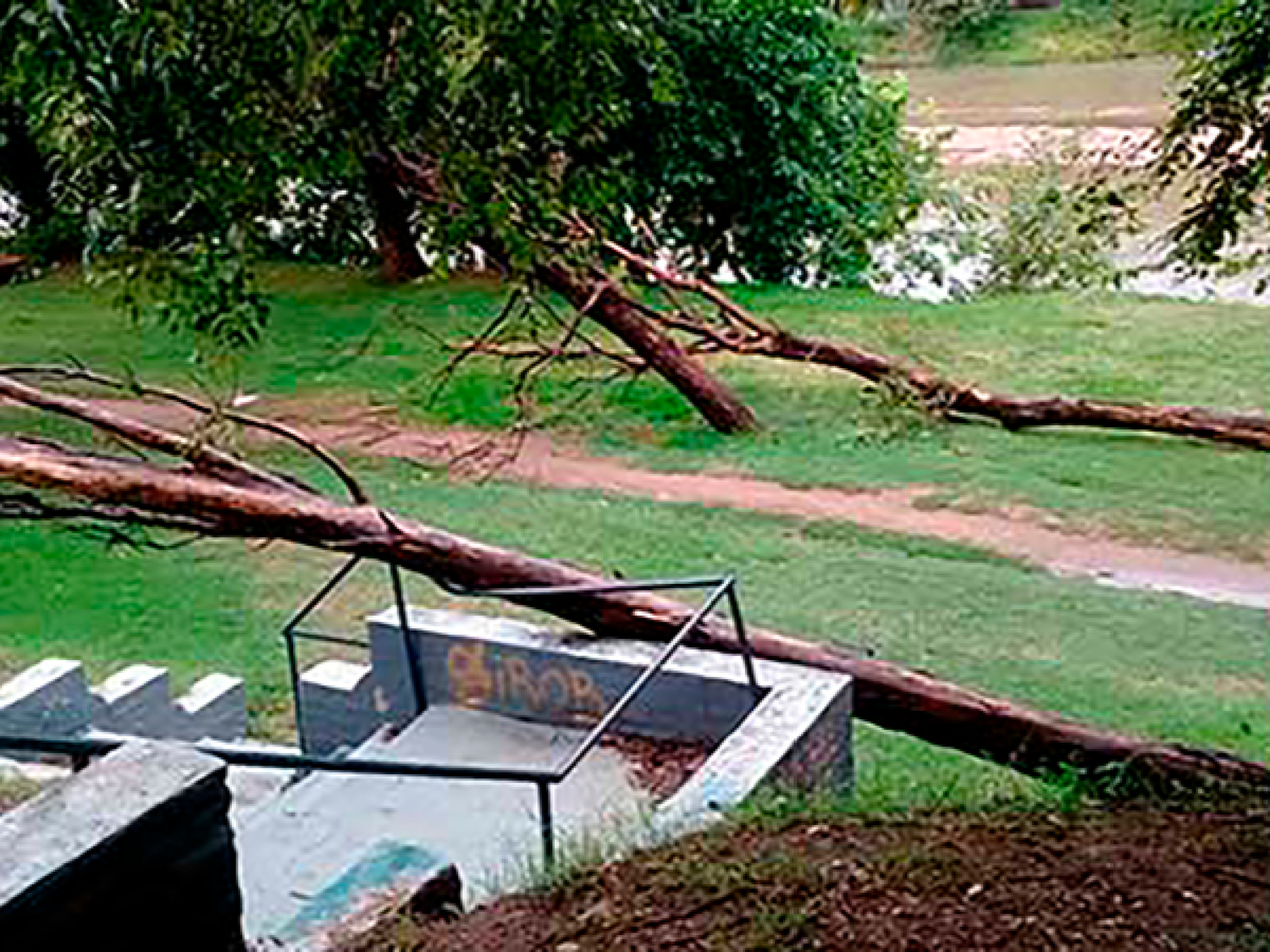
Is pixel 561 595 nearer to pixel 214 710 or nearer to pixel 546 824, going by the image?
pixel 546 824

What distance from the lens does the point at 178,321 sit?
18.6 feet

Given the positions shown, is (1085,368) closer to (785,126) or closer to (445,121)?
(785,126)

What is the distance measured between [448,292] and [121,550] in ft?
33.4

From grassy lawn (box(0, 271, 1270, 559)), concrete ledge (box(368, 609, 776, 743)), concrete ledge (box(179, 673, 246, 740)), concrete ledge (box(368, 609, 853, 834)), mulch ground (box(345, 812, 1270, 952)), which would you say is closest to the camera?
mulch ground (box(345, 812, 1270, 952))

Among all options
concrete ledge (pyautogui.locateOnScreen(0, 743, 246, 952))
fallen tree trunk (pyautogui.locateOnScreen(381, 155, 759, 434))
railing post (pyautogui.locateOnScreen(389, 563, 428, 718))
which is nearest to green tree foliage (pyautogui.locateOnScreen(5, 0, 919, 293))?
concrete ledge (pyautogui.locateOnScreen(0, 743, 246, 952))

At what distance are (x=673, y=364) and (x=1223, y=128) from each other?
30.5 ft

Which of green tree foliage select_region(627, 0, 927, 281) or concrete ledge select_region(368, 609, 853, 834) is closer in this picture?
concrete ledge select_region(368, 609, 853, 834)

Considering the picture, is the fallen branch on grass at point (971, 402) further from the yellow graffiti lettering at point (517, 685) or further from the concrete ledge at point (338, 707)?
the yellow graffiti lettering at point (517, 685)

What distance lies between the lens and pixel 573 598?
→ 7.22m

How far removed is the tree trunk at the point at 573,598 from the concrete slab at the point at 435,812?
0.63 metres

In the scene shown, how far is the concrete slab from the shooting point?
5984mm

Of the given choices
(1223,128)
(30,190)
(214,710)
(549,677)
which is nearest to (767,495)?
(214,710)

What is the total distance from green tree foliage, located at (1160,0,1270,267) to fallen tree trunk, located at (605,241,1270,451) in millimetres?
1527

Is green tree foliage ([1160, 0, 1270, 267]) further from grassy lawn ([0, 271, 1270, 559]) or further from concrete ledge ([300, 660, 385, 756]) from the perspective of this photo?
concrete ledge ([300, 660, 385, 756])
